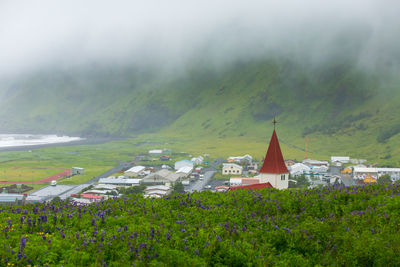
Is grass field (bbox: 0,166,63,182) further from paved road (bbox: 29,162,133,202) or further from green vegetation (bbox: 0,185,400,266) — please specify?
→ green vegetation (bbox: 0,185,400,266)

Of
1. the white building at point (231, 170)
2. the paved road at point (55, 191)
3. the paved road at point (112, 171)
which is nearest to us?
the paved road at point (55, 191)

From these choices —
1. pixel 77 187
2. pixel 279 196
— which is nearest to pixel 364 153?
pixel 77 187

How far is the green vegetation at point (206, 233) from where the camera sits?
788 cm

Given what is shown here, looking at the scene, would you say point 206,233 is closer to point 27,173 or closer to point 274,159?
point 274,159

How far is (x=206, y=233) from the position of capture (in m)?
9.04

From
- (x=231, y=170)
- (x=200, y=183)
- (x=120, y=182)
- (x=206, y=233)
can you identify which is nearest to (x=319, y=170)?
(x=231, y=170)

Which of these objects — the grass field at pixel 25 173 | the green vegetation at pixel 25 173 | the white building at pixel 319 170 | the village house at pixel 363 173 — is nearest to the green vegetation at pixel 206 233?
the village house at pixel 363 173

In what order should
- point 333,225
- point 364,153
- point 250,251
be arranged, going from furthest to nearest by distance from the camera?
point 364,153
point 333,225
point 250,251

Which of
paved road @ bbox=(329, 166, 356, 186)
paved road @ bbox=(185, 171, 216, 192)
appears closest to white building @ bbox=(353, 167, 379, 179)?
paved road @ bbox=(329, 166, 356, 186)

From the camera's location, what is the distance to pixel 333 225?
10367 millimetres

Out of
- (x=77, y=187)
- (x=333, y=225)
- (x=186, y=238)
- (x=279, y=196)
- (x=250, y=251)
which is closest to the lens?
(x=250, y=251)

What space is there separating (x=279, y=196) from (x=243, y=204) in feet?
6.16

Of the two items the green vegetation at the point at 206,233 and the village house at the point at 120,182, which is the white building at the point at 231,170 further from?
the green vegetation at the point at 206,233

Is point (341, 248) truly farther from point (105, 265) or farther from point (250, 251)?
point (105, 265)
